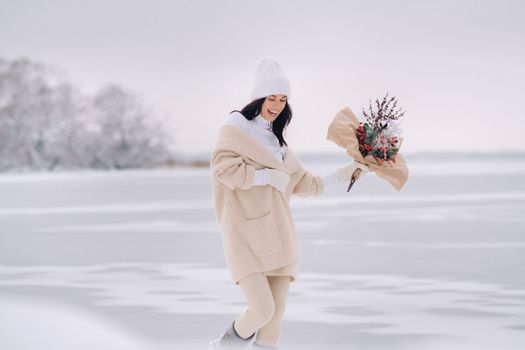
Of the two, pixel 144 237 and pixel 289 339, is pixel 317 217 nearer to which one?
pixel 144 237

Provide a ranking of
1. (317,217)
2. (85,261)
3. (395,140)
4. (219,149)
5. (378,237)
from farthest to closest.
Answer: (317,217) → (378,237) → (85,261) → (395,140) → (219,149)

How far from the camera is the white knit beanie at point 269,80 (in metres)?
3.39

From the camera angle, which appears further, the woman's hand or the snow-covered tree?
the snow-covered tree

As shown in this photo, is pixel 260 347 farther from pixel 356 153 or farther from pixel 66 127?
pixel 66 127

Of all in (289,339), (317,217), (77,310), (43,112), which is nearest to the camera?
(289,339)

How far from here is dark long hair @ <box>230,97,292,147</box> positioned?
3.43 m

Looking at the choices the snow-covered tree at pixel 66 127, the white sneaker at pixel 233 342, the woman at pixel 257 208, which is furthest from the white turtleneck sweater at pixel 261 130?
the snow-covered tree at pixel 66 127

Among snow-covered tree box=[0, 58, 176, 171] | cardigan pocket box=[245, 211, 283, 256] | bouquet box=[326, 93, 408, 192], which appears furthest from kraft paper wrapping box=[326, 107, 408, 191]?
snow-covered tree box=[0, 58, 176, 171]

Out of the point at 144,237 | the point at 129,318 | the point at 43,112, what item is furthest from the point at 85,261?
the point at 43,112

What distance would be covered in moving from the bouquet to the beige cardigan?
1.30 feet

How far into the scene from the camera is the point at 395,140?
353 cm

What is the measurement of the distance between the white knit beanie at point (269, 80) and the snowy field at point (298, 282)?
4.78 feet

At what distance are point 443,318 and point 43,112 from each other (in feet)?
131

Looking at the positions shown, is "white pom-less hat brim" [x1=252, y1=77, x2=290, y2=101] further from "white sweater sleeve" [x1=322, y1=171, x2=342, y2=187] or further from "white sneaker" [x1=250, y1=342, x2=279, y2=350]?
"white sneaker" [x1=250, y1=342, x2=279, y2=350]
